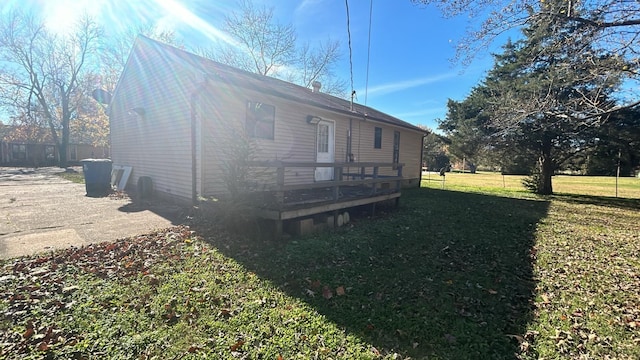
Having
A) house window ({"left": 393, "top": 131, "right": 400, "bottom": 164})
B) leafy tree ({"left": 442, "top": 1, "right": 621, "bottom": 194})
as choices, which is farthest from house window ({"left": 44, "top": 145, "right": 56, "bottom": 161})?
leafy tree ({"left": 442, "top": 1, "right": 621, "bottom": 194})

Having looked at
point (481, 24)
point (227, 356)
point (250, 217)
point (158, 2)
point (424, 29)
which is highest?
point (158, 2)

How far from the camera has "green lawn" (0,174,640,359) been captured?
251 centimetres

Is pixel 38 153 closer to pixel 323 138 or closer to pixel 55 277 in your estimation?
pixel 323 138

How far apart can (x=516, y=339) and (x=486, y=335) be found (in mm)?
253

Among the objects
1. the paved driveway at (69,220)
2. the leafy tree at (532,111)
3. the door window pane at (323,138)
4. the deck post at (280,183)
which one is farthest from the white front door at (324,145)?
the leafy tree at (532,111)

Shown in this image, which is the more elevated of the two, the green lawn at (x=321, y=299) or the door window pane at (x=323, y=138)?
the door window pane at (x=323, y=138)

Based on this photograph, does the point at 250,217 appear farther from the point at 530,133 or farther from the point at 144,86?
the point at 530,133

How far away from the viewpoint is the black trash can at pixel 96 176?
10.1 m

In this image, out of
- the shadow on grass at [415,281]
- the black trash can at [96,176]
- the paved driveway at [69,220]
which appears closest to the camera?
the shadow on grass at [415,281]

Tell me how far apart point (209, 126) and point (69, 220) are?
367cm

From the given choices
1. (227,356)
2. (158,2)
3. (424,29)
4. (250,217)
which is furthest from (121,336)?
(158,2)

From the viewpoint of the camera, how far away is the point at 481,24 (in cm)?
646

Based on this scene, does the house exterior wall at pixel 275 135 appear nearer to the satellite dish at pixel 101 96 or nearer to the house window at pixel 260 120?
the house window at pixel 260 120

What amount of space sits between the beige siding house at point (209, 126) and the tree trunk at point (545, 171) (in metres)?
9.53
